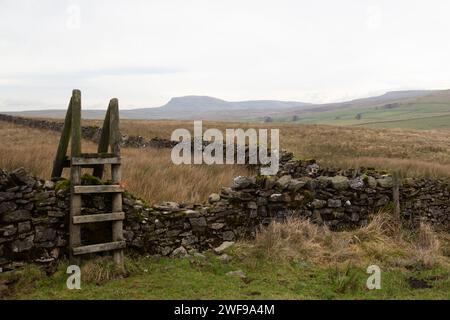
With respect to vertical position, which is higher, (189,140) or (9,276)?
(189,140)

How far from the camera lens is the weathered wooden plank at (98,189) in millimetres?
6410

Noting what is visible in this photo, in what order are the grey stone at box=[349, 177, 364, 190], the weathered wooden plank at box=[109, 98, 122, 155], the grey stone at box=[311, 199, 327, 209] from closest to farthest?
the weathered wooden plank at box=[109, 98, 122, 155]
the grey stone at box=[311, 199, 327, 209]
the grey stone at box=[349, 177, 364, 190]

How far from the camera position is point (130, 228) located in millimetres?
7027

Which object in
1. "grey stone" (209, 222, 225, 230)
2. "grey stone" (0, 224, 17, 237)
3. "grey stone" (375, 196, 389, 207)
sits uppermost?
"grey stone" (0, 224, 17, 237)

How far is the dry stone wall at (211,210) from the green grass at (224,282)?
41 centimetres

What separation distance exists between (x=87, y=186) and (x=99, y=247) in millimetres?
938

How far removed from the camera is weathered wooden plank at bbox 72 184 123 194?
641cm

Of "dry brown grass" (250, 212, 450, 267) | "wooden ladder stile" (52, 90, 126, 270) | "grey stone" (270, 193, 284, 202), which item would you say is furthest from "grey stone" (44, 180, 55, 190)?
"grey stone" (270, 193, 284, 202)

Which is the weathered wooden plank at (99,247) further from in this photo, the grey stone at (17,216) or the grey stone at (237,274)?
the grey stone at (237,274)

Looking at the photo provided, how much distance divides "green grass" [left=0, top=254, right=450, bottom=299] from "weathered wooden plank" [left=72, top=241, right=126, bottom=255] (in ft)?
0.67

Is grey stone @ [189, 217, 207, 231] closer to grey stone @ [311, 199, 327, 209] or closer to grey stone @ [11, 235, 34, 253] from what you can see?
grey stone @ [311, 199, 327, 209]
